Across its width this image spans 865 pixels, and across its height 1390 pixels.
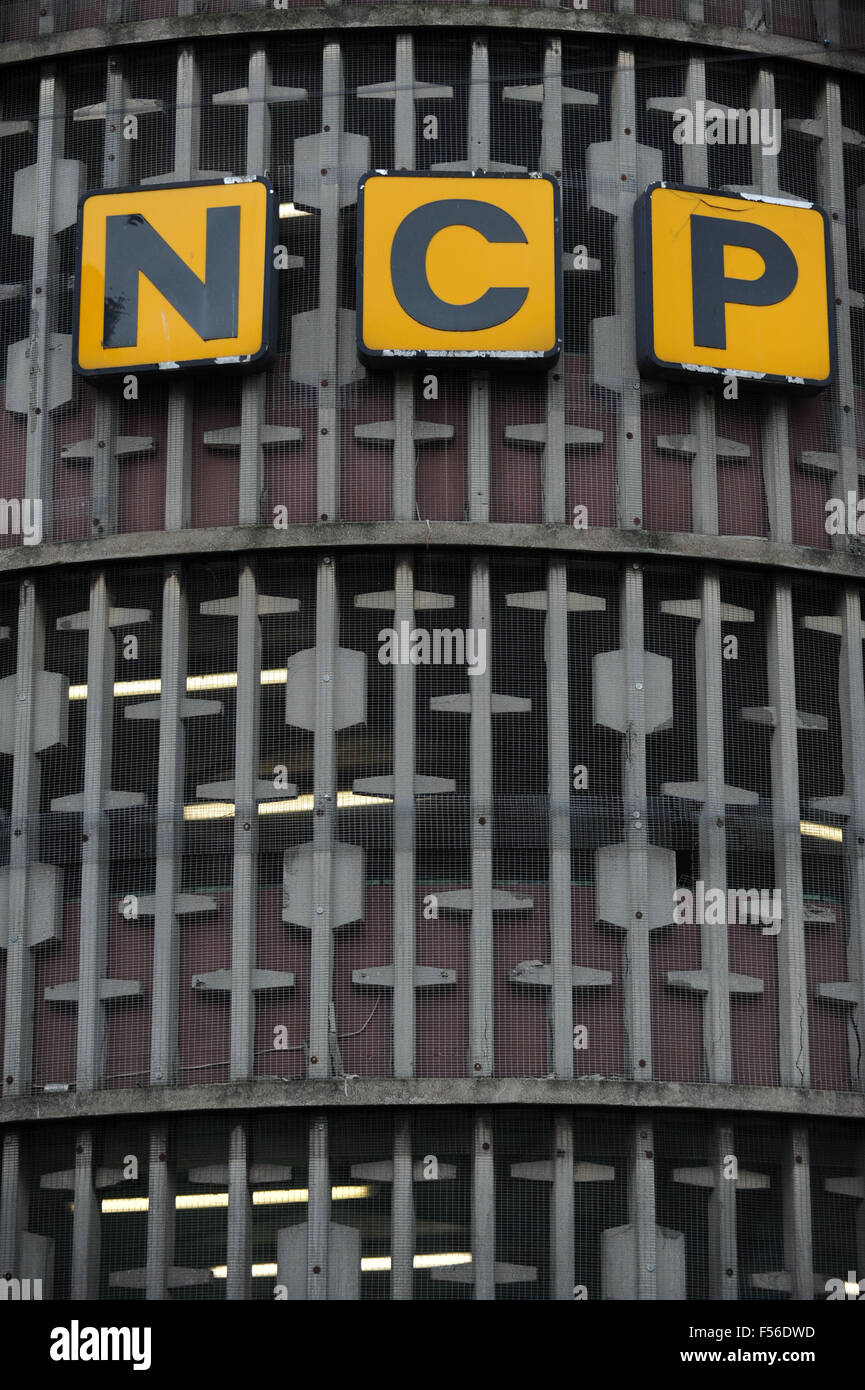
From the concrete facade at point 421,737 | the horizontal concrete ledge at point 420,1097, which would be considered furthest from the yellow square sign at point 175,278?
the horizontal concrete ledge at point 420,1097

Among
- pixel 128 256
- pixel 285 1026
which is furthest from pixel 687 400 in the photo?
pixel 285 1026

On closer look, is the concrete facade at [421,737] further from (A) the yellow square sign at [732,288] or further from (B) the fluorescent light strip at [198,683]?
(A) the yellow square sign at [732,288]

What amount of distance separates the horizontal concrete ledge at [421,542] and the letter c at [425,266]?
2.51m

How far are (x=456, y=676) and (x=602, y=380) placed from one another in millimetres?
4177

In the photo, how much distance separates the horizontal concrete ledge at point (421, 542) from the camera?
2717 centimetres

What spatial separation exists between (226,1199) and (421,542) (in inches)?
307

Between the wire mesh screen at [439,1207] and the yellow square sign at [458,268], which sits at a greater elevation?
the yellow square sign at [458,268]

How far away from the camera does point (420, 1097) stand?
25.5 metres

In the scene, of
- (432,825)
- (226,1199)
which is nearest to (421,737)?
(432,825)

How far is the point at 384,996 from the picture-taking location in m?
26.1

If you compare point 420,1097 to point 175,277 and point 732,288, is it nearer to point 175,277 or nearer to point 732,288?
point 175,277

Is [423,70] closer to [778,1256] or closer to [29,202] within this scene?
[29,202]
